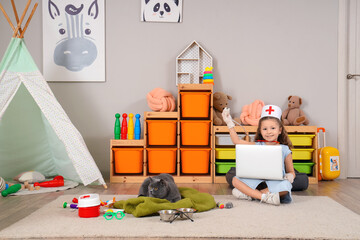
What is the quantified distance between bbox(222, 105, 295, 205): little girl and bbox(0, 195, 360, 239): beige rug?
16cm

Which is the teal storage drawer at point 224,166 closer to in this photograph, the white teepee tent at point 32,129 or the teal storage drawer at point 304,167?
the teal storage drawer at point 304,167

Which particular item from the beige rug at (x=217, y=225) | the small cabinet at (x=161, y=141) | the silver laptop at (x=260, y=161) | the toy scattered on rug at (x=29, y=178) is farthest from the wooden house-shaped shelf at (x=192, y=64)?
the beige rug at (x=217, y=225)

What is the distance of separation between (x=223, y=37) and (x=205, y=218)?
229 cm

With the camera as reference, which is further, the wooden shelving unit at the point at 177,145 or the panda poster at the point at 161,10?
the panda poster at the point at 161,10

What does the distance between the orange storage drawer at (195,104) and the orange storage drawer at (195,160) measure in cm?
34

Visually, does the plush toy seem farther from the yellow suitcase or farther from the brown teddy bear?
the yellow suitcase

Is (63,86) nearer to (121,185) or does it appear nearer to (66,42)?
(66,42)

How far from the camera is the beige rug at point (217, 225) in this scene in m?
1.46

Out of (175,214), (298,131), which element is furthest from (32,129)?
(298,131)

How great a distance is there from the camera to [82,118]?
3555mm

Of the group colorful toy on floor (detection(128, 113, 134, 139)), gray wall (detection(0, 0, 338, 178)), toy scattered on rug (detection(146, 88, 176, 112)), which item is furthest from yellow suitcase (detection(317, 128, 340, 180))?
colorful toy on floor (detection(128, 113, 134, 139))

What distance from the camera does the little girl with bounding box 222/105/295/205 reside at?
2168mm

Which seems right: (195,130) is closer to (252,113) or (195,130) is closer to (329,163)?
(252,113)

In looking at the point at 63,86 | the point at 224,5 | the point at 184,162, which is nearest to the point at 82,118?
the point at 63,86
